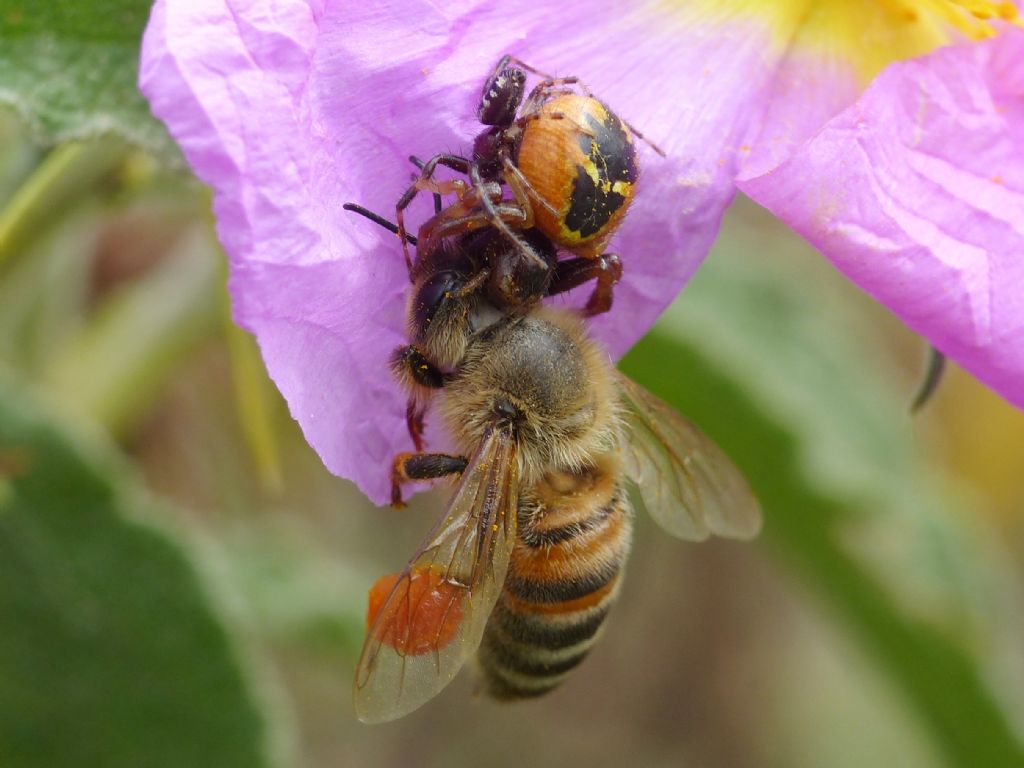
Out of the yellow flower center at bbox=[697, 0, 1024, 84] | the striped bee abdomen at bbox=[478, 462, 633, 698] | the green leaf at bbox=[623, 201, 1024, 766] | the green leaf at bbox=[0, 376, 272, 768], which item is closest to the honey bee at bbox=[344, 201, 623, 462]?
the striped bee abdomen at bbox=[478, 462, 633, 698]

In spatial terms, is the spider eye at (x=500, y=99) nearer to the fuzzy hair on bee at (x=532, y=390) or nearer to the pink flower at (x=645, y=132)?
the pink flower at (x=645, y=132)

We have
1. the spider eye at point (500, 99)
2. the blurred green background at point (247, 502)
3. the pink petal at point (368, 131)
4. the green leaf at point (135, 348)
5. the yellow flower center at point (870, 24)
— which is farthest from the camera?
the green leaf at point (135, 348)

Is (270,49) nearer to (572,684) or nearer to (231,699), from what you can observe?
(231,699)

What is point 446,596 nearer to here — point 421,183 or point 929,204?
point 421,183

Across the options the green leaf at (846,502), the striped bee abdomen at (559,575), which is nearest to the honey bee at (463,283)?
the striped bee abdomen at (559,575)

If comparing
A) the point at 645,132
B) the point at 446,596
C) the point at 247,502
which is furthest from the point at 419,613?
the point at 247,502

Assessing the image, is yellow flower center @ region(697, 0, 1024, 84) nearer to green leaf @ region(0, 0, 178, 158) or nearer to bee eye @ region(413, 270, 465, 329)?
bee eye @ region(413, 270, 465, 329)

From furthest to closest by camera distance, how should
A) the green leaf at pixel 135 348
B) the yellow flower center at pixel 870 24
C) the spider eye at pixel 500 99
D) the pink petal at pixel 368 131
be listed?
the green leaf at pixel 135 348, the yellow flower center at pixel 870 24, the spider eye at pixel 500 99, the pink petal at pixel 368 131
